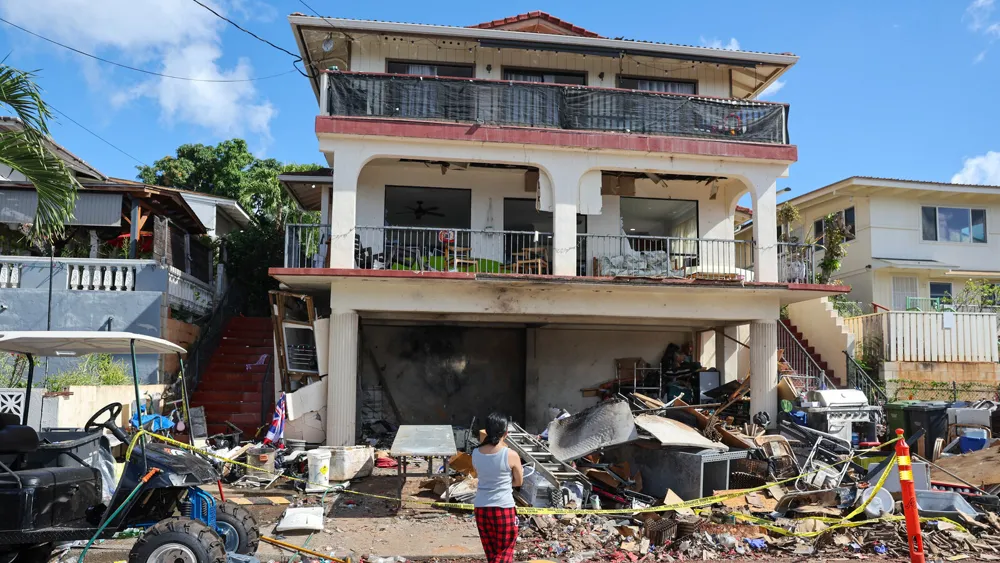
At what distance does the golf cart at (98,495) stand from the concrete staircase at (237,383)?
31.0ft

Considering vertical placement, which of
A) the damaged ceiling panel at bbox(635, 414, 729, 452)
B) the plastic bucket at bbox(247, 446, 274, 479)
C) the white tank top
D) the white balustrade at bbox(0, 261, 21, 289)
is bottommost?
the plastic bucket at bbox(247, 446, 274, 479)

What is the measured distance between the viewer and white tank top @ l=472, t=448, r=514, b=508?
5914 millimetres

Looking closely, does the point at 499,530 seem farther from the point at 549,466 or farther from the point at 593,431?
the point at 593,431

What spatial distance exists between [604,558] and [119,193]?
1254cm

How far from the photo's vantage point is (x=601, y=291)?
15.4 meters

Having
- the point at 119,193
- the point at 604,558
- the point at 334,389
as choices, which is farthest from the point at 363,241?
the point at 604,558

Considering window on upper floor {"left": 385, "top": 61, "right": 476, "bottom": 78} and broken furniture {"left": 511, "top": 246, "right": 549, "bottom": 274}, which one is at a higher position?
window on upper floor {"left": 385, "top": 61, "right": 476, "bottom": 78}

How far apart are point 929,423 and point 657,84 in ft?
31.5

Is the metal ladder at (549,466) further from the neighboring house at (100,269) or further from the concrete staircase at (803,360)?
the concrete staircase at (803,360)

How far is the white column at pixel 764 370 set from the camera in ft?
52.3

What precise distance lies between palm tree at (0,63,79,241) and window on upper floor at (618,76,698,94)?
42.5 feet

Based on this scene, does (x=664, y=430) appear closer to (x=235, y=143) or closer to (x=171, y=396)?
(x=171, y=396)

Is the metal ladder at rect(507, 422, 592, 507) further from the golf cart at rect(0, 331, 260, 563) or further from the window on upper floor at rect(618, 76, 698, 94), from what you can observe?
the window on upper floor at rect(618, 76, 698, 94)

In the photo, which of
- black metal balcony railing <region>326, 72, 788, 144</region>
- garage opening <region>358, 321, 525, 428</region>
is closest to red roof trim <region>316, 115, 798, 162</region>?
black metal balcony railing <region>326, 72, 788, 144</region>
